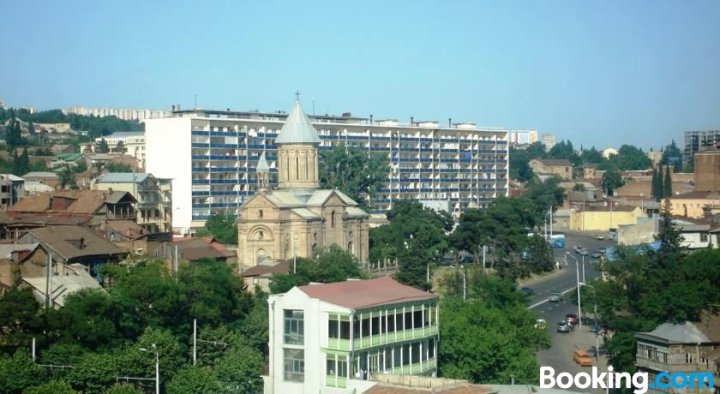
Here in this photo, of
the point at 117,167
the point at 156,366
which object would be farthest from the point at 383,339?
the point at 117,167

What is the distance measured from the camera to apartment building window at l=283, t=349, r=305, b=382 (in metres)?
36.8

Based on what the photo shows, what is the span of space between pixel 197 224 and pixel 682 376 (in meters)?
58.8

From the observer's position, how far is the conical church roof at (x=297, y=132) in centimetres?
7181

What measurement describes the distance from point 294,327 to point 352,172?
53.8 m

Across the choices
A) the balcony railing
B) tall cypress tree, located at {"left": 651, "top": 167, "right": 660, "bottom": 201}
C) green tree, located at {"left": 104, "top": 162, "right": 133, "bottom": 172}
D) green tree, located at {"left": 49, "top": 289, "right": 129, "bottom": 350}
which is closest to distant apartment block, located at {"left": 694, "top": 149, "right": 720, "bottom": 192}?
tall cypress tree, located at {"left": 651, "top": 167, "right": 660, "bottom": 201}

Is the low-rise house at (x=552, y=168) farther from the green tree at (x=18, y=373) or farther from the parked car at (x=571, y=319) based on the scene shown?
the green tree at (x=18, y=373)

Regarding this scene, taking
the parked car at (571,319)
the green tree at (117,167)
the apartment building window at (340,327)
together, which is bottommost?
the parked car at (571,319)

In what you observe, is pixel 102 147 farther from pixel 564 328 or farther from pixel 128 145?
pixel 564 328

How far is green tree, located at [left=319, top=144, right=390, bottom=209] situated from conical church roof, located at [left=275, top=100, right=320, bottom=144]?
53.7 feet

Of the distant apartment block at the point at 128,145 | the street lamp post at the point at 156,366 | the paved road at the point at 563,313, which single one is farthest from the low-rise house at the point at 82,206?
the distant apartment block at the point at 128,145

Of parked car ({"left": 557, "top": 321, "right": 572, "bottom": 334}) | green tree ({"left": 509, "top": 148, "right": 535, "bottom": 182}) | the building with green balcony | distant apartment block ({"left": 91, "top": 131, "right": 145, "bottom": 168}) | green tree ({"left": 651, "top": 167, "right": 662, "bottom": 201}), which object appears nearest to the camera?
the building with green balcony

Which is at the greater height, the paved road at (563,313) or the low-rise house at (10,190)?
the low-rise house at (10,190)

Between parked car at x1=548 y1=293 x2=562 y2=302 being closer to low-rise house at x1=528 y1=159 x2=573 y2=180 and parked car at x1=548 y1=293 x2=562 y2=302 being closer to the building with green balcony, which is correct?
the building with green balcony

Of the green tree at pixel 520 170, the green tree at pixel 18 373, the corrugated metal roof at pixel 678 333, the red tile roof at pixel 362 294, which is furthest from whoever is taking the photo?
the green tree at pixel 520 170
